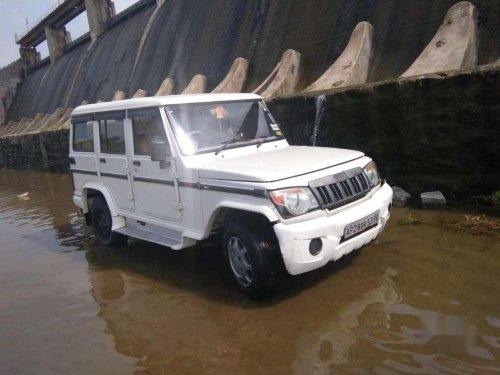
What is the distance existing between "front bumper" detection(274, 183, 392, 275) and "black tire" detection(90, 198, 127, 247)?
323cm

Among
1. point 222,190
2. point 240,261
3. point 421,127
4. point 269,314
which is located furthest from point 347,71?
point 269,314

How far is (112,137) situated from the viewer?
5344 millimetres

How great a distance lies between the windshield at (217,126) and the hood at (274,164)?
0.99ft

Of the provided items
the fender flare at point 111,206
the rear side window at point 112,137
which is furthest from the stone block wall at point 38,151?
the rear side window at point 112,137

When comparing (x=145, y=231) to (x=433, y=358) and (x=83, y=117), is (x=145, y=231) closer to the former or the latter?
(x=83, y=117)

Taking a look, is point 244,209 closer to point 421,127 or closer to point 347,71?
point 421,127

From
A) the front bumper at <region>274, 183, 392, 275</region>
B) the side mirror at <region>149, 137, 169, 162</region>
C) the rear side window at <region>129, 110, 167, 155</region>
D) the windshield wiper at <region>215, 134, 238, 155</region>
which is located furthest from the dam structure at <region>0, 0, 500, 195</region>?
the side mirror at <region>149, 137, 169, 162</region>

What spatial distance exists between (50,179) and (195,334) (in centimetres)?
1378

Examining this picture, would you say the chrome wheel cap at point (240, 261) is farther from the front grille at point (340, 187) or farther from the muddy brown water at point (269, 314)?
the front grille at point (340, 187)

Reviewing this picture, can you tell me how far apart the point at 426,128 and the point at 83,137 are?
489 centimetres

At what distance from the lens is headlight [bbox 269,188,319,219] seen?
3439 mm

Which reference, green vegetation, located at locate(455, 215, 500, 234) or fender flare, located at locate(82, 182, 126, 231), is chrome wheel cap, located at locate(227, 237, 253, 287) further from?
green vegetation, located at locate(455, 215, 500, 234)

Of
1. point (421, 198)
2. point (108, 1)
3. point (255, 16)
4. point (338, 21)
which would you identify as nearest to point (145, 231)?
point (421, 198)

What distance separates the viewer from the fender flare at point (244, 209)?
3428 mm
